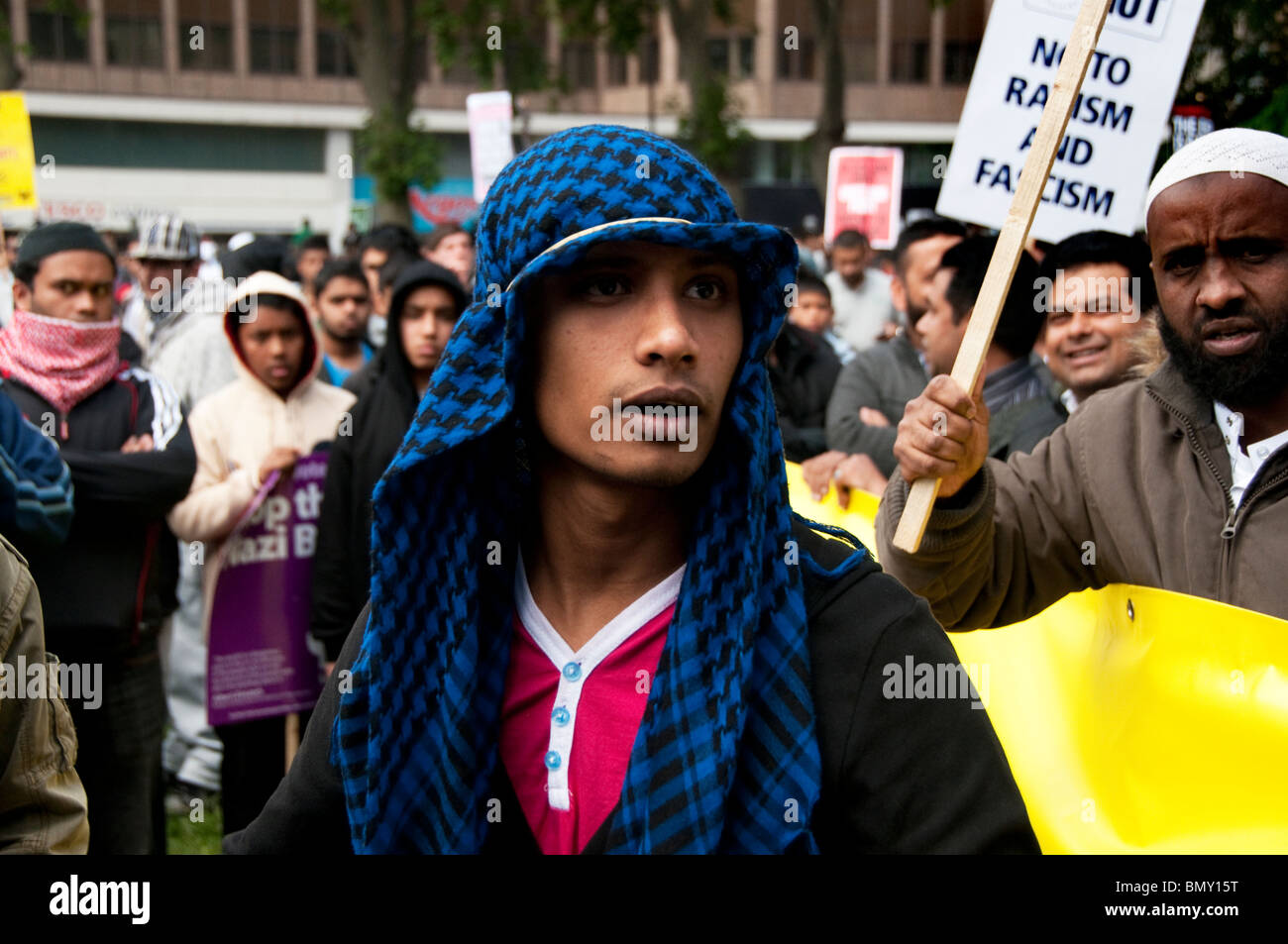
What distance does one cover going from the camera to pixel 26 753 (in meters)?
2.25

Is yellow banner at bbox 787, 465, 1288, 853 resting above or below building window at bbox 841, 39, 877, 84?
below

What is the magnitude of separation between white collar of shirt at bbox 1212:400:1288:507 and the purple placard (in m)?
3.53

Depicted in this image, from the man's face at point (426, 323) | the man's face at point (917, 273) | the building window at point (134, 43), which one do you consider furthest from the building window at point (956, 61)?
the man's face at point (426, 323)

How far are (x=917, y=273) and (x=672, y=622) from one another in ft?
14.6

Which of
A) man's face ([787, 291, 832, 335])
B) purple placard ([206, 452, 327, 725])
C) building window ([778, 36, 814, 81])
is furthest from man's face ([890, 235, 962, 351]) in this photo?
building window ([778, 36, 814, 81])

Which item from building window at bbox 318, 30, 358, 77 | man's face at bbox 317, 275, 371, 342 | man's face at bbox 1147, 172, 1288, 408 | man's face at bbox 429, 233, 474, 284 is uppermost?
building window at bbox 318, 30, 358, 77

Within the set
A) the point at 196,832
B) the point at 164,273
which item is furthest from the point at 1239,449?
the point at 164,273

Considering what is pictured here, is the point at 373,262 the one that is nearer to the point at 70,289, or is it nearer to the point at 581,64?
the point at 70,289

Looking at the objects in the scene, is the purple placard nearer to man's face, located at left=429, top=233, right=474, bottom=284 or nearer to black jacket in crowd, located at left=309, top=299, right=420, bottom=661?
black jacket in crowd, located at left=309, top=299, right=420, bottom=661

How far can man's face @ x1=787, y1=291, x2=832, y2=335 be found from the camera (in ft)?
28.2

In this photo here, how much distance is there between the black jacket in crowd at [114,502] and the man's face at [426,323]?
967 millimetres

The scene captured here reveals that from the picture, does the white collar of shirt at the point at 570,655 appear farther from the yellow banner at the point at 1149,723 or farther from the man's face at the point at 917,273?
the man's face at the point at 917,273

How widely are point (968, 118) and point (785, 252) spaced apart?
3349mm
